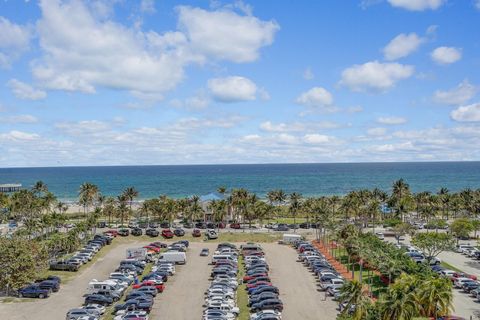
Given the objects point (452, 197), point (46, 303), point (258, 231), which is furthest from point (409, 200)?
point (46, 303)

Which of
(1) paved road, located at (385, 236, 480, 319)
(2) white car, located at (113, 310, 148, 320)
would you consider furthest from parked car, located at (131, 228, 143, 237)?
(1) paved road, located at (385, 236, 480, 319)

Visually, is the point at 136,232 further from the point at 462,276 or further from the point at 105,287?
the point at 462,276

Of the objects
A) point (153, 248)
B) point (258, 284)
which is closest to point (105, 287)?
point (258, 284)

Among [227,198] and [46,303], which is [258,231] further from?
[46,303]

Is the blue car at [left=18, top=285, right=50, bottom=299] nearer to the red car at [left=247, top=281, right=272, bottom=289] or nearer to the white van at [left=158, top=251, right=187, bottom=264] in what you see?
the white van at [left=158, top=251, right=187, bottom=264]

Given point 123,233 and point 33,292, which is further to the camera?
point 123,233

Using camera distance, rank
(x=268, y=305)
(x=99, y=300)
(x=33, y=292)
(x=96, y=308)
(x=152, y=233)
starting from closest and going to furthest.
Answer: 1. (x=96, y=308)
2. (x=268, y=305)
3. (x=99, y=300)
4. (x=33, y=292)
5. (x=152, y=233)
